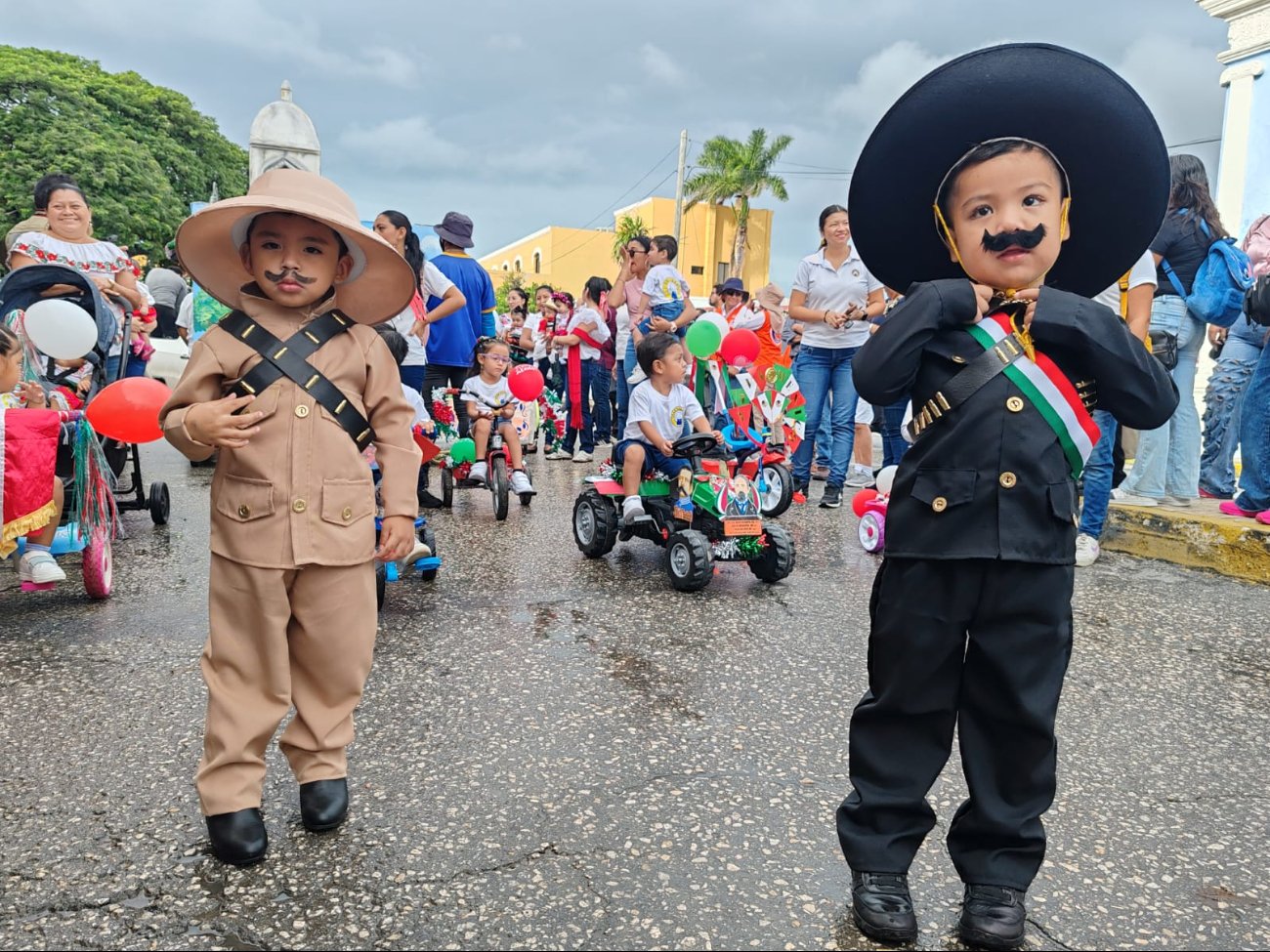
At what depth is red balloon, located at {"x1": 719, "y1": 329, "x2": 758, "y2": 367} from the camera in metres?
7.27

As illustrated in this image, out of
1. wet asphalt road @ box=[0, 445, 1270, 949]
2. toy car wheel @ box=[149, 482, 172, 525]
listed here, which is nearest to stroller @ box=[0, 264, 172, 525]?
toy car wheel @ box=[149, 482, 172, 525]

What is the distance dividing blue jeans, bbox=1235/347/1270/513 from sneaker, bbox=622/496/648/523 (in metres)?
3.63

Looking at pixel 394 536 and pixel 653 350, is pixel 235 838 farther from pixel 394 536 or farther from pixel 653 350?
pixel 653 350

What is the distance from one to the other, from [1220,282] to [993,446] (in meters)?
4.38

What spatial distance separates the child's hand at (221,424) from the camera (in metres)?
2.24

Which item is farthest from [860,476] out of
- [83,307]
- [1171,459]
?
[83,307]

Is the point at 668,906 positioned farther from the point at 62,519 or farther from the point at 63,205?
the point at 63,205

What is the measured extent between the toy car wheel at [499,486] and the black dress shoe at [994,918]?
5.08m

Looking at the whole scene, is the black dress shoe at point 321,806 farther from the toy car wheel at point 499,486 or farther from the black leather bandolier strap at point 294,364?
the toy car wheel at point 499,486

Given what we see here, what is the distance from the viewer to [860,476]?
8625mm

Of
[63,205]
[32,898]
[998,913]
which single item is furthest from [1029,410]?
[63,205]

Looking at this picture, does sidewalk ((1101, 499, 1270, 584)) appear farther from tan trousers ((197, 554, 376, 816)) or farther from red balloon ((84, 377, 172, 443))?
red balloon ((84, 377, 172, 443))

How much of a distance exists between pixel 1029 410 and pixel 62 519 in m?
4.16

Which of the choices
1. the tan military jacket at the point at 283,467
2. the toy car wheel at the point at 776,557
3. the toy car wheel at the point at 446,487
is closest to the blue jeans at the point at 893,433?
the toy car wheel at the point at 776,557
